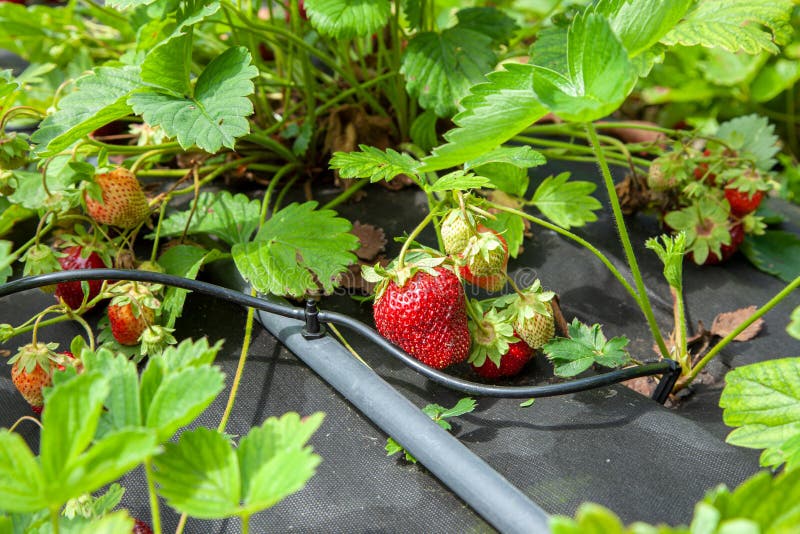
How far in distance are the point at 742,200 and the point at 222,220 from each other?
836mm

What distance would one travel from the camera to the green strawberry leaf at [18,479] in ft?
1.58

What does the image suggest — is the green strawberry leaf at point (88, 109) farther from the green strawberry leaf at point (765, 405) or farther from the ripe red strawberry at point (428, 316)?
the green strawberry leaf at point (765, 405)

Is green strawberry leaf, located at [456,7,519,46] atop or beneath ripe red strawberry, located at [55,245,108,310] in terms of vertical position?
atop

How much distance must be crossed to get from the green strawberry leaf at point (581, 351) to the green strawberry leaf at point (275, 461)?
0.40 metres

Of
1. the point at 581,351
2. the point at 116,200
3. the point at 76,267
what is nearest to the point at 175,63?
the point at 116,200

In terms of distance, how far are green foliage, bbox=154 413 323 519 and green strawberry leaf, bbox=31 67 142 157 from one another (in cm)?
47

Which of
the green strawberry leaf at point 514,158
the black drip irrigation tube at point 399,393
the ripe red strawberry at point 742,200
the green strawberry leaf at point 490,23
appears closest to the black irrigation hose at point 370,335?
the black drip irrigation tube at point 399,393

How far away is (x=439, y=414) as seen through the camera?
83 centimetres

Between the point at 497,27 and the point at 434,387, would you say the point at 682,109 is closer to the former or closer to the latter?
the point at 497,27

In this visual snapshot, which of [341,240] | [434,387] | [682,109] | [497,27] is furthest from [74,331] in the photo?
[682,109]

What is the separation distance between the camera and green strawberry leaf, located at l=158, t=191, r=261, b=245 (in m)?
1.07

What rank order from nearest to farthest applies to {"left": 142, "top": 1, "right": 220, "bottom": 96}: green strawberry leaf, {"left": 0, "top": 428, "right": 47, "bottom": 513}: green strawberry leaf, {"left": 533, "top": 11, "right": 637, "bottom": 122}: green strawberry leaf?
{"left": 0, "top": 428, "right": 47, "bottom": 513}: green strawberry leaf < {"left": 533, "top": 11, "right": 637, "bottom": 122}: green strawberry leaf < {"left": 142, "top": 1, "right": 220, "bottom": 96}: green strawberry leaf

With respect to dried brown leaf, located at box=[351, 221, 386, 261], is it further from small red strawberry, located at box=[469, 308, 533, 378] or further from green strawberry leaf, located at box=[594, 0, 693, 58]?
green strawberry leaf, located at box=[594, 0, 693, 58]

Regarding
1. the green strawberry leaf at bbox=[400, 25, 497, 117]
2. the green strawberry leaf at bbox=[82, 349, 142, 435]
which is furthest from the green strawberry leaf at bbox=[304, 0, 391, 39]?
the green strawberry leaf at bbox=[82, 349, 142, 435]
